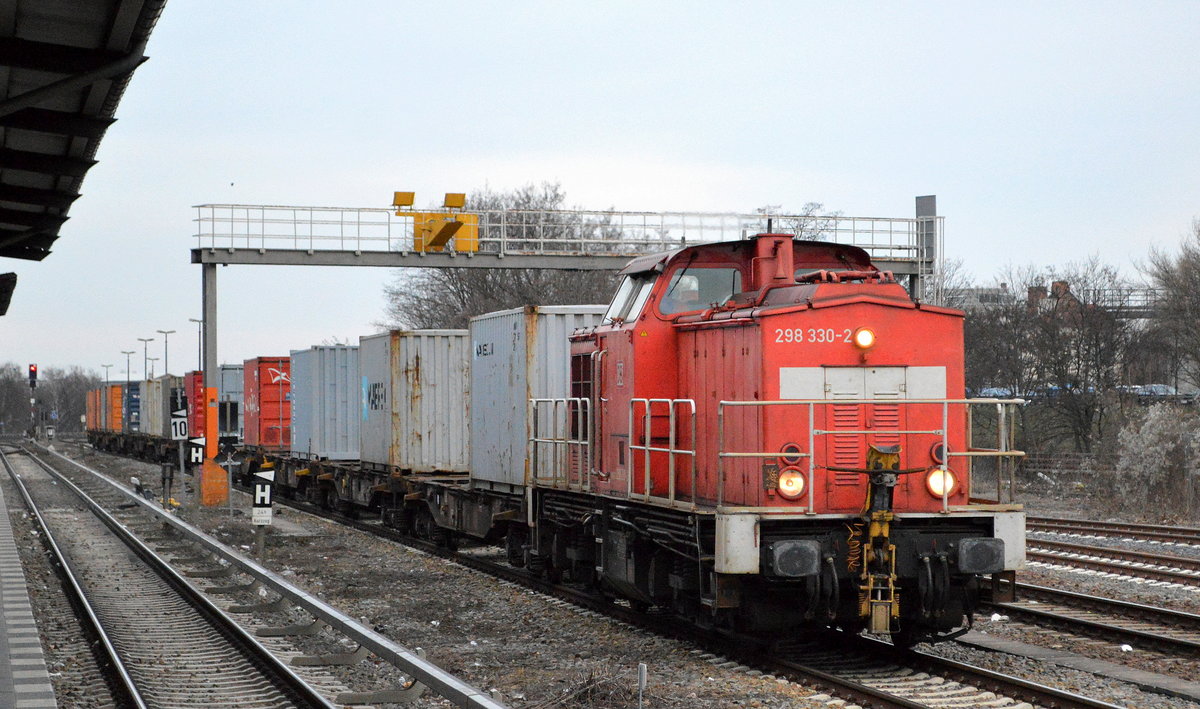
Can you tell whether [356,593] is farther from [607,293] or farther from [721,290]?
[607,293]

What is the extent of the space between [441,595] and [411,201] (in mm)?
14333

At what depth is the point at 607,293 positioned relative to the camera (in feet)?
176

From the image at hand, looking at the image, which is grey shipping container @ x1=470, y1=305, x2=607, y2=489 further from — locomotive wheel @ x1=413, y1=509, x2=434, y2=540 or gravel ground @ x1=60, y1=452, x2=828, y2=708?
locomotive wheel @ x1=413, y1=509, x2=434, y2=540

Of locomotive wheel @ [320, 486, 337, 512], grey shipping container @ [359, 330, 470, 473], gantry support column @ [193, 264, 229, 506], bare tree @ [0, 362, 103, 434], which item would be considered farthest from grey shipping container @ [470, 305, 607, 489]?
bare tree @ [0, 362, 103, 434]

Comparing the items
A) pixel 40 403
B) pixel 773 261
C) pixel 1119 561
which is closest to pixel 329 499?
pixel 1119 561

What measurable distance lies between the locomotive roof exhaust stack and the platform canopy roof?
5317 mm

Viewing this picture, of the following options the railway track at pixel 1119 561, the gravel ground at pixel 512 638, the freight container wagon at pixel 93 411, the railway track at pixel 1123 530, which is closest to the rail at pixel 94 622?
the gravel ground at pixel 512 638

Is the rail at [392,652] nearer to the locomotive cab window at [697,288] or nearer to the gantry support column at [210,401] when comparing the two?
the locomotive cab window at [697,288]

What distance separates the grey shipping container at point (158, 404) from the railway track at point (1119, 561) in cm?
3590

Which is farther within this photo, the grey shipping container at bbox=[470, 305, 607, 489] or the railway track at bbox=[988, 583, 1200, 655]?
the grey shipping container at bbox=[470, 305, 607, 489]

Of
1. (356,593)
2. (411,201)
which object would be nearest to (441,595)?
(356,593)

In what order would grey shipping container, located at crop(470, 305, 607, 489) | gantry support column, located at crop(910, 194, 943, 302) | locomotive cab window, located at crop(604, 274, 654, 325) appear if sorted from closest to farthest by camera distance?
locomotive cab window, located at crop(604, 274, 654, 325) < grey shipping container, located at crop(470, 305, 607, 489) < gantry support column, located at crop(910, 194, 943, 302)

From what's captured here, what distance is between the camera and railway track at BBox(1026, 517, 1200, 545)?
66.4 ft

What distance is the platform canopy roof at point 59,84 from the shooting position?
8070 millimetres
